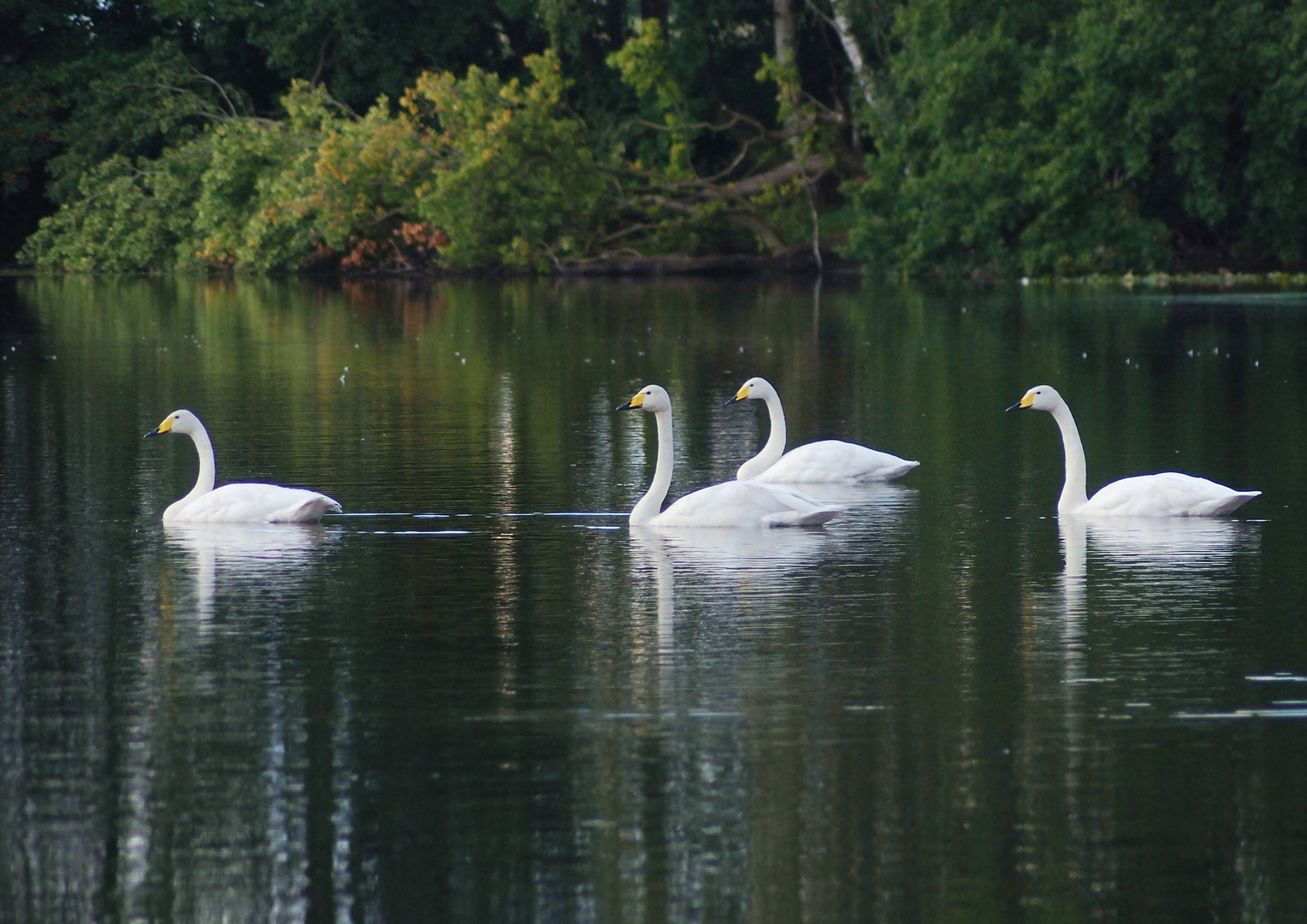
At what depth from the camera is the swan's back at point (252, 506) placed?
1173cm

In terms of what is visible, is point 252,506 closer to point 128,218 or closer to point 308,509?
point 308,509

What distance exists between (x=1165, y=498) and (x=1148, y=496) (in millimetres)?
97

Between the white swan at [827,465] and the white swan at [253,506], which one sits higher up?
the white swan at [827,465]

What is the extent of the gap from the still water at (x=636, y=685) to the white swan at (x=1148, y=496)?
0.14 metres

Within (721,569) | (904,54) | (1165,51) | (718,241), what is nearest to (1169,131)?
(1165,51)

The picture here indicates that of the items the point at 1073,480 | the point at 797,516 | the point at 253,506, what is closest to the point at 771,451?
the point at 797,516

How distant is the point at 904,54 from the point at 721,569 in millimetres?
33391

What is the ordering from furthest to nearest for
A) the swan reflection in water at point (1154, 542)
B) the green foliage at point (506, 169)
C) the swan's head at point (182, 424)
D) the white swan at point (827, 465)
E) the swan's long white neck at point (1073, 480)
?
the green foliage at point (506, 169) → the white swan at point (827, 465) → the swan's head at point (182, 424) → the swan's long white neck at point (1073, 480) → the swan reflection in water at point (1154, 542)

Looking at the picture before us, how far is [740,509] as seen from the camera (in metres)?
11.5

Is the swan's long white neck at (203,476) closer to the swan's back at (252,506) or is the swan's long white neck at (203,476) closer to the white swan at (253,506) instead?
the white swan at (253,506)

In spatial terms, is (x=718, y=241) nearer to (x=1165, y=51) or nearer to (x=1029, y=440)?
(x=1165, y=51)

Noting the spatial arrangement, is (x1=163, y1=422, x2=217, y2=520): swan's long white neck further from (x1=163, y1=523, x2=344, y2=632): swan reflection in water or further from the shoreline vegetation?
the shoreline vegetation

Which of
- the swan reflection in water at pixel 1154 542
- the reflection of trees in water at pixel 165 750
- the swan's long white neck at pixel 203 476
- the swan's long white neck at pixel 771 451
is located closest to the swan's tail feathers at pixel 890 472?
the swan's long white neck at pixel 771 451

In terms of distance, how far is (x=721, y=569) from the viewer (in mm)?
10266
